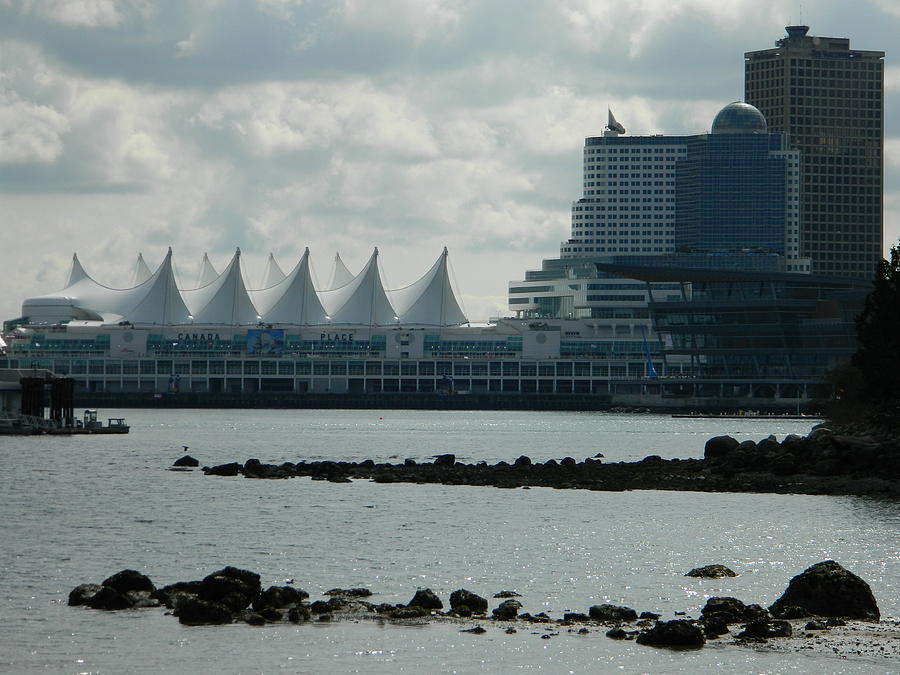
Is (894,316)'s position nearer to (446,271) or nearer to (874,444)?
(874,444)

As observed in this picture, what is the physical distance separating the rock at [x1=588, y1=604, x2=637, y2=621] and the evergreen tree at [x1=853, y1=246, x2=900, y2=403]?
3635 centimetres

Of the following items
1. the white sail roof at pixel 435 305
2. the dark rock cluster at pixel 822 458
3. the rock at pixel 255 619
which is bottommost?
the rock at pixel 255 619

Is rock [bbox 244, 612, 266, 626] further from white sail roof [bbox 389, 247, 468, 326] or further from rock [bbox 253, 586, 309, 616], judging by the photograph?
white sail roof [bbox 389, 247, 468, 326]

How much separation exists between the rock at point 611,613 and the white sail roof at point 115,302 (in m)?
136

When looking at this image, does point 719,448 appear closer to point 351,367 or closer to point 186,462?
point 186,462

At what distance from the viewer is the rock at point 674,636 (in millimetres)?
24484

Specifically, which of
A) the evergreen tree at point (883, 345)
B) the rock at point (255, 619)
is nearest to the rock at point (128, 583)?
the rock at point (255, 619)

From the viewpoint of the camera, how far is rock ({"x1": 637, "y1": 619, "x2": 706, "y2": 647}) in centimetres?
2448

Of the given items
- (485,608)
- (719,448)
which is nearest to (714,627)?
(485,608)

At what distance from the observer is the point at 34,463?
63781mm

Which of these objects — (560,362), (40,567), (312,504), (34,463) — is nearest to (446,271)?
(560,362)

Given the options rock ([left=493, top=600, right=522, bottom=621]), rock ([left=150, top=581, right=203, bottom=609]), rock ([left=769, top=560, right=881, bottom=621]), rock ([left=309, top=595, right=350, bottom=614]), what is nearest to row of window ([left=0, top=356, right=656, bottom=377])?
rock ([left=150, top=581, right=203, bottom=609])

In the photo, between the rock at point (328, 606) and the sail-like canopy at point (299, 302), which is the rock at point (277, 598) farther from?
the sail-like canopy at point (299, 302)

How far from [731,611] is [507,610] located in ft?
11.5
